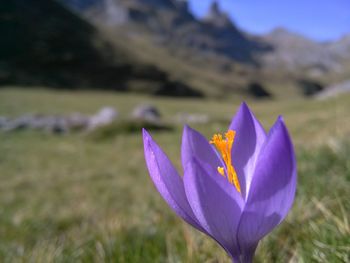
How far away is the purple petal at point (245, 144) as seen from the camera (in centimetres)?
84

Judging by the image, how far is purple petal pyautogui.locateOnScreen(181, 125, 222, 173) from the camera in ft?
2.75

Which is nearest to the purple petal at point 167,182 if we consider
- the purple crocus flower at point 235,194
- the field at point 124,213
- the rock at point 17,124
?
the purple crocus flower at point 235,194

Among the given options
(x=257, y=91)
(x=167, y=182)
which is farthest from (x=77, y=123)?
(x=257, y=91)

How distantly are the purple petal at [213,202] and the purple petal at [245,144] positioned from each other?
0.61 ft

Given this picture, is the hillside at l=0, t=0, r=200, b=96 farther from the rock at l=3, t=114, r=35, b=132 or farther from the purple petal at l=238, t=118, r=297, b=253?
the purple petal at l=238, t=118, r=297, b=253

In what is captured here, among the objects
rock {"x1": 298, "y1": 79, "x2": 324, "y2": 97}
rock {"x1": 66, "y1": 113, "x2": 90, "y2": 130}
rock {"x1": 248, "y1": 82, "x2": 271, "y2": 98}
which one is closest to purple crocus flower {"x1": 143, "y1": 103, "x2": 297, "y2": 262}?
rock {"x1": 66, "y1": 113, "x2": 90, "y2": 130}

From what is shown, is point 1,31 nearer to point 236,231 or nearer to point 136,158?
point 136,158

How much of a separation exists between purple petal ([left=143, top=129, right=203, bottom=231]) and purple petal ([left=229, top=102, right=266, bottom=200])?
0.17 m

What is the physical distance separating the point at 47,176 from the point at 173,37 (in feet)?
592

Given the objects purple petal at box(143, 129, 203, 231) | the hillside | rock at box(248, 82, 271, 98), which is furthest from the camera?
rock at box(248, 82, 271, 98)

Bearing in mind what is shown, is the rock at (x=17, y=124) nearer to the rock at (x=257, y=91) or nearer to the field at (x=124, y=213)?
the field at (x=124, y=213)

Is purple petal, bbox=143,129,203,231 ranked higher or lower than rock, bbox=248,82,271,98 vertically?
higher

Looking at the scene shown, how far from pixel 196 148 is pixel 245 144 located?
94mm

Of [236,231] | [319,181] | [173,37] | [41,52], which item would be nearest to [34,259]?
[236,231]
